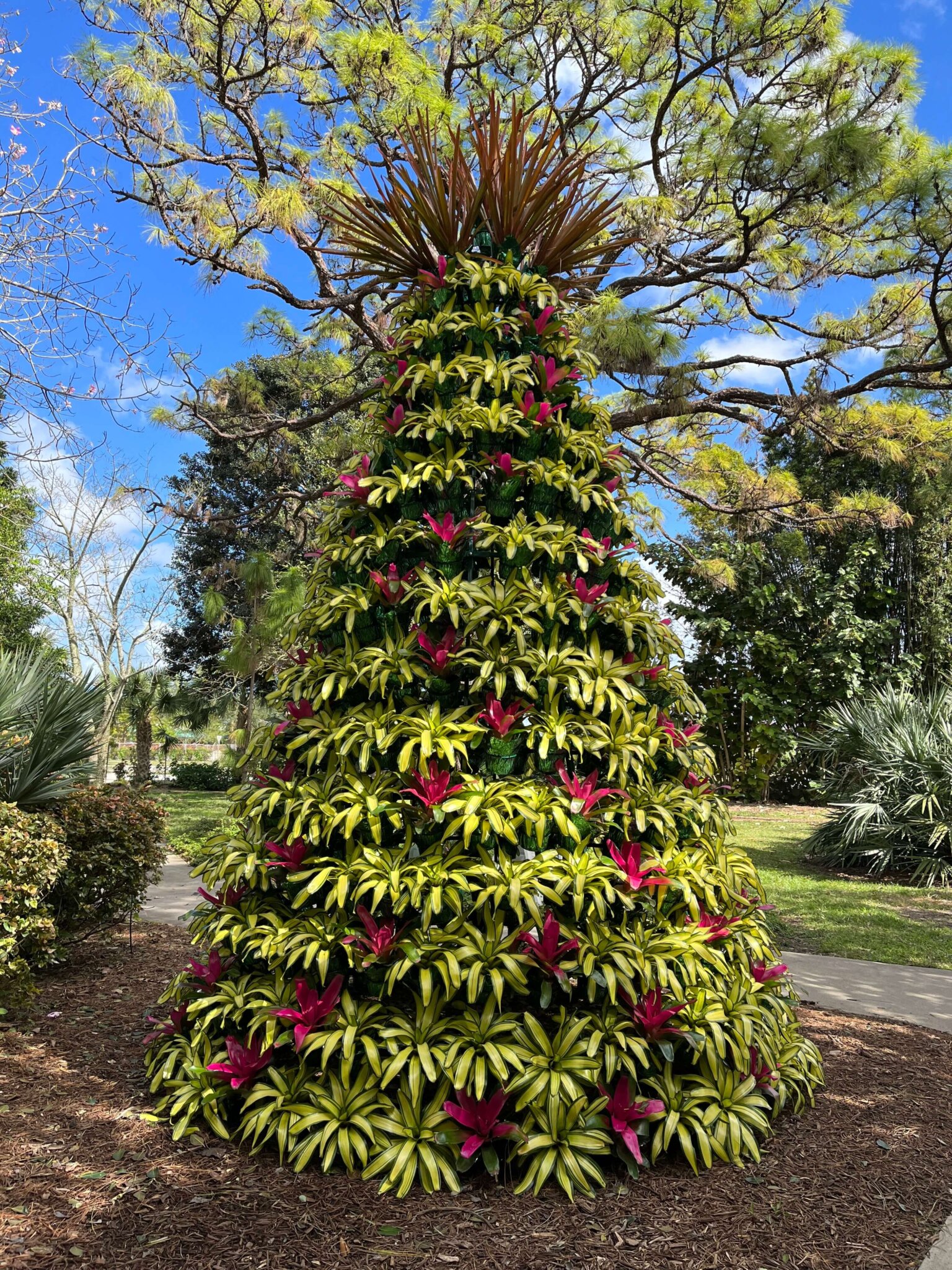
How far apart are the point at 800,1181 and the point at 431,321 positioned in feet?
10.7

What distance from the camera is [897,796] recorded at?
9.47m

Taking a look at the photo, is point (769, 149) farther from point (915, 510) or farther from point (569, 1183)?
point (915, 510)

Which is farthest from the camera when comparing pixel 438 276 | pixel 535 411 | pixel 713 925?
pixel 438 276

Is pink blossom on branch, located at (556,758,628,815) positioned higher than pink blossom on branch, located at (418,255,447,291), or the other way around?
pink blossom on branch, located at (418,255,447,291)

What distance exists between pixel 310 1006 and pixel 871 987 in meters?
4.11

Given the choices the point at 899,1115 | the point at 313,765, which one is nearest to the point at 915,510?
the point at 899,1115

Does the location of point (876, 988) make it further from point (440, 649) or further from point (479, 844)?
point (440, 649)

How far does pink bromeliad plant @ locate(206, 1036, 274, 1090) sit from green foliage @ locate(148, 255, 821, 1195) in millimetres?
13

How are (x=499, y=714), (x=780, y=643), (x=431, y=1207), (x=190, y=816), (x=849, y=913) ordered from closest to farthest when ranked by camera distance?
(x=431, y=1207), (x=499, y=714), (x=849, y=913), (x=190, y=816), (x=780, y=643)

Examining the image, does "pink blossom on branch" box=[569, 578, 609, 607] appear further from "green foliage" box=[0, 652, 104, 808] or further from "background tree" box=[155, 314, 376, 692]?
"background tree" box=[155, 314, 376, 692]

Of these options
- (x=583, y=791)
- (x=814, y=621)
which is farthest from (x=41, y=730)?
(x=814, y=621)

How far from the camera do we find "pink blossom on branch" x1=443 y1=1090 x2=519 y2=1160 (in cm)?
254

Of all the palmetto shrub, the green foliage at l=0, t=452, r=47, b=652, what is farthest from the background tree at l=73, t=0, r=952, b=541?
the green foliage at l=0, t=452, r=47, b=652

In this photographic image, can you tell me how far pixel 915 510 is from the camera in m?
14.8
